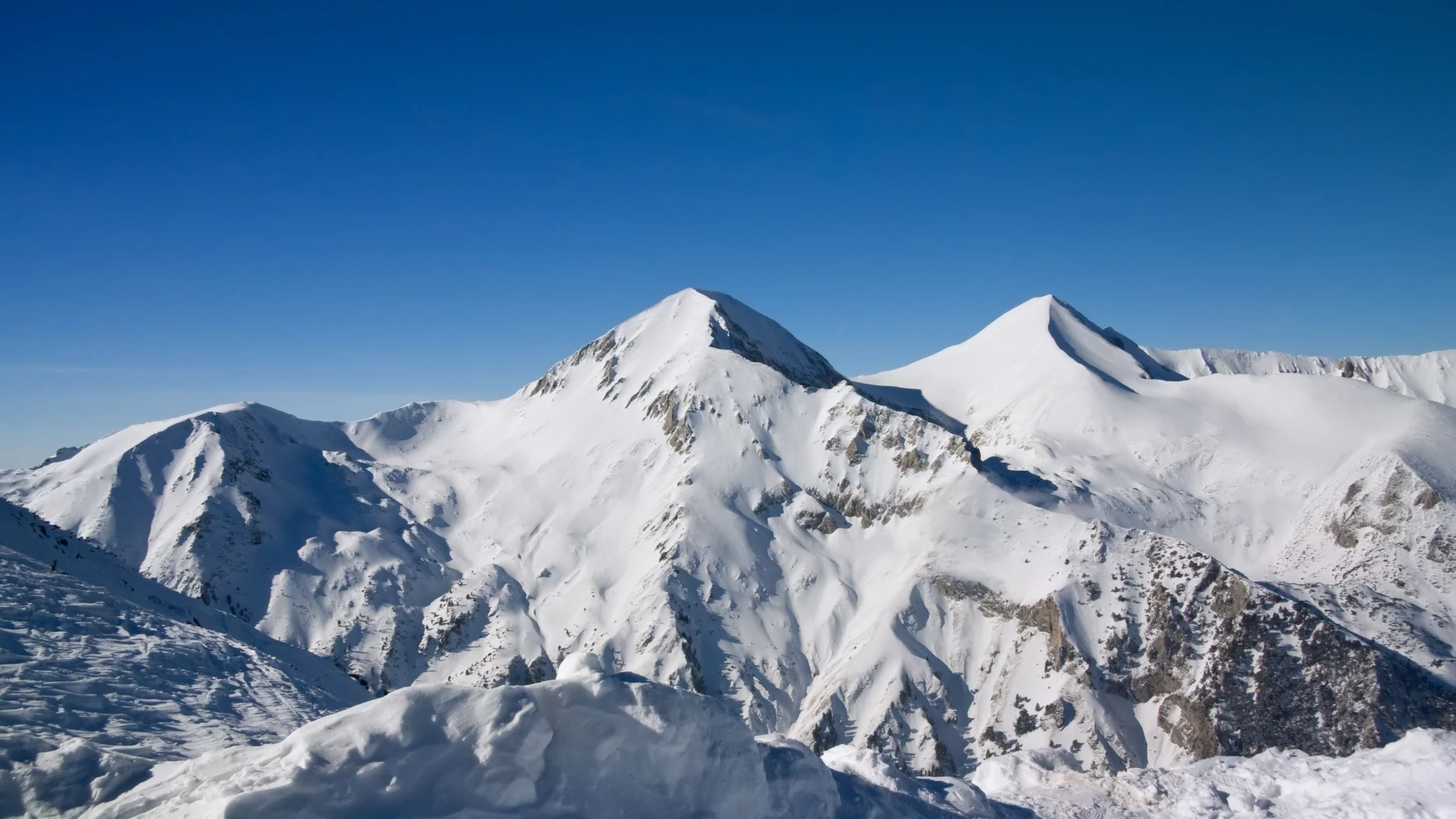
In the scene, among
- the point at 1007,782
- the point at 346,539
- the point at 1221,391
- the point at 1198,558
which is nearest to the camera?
the point at 1007,782

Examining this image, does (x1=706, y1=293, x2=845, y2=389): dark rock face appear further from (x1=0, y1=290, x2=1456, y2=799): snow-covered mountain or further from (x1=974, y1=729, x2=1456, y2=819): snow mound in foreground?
(x1=974, y1=729, x2=1456, y2=819): snow mound in foreground

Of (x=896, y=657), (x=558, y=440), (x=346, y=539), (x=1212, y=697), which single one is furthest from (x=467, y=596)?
(x=1212, y=697)

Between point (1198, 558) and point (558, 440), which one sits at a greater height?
point (558, 440)

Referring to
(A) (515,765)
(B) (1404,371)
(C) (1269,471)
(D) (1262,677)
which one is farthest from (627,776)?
(B) (1404,371)

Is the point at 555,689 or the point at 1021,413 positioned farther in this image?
the point at 1021,413

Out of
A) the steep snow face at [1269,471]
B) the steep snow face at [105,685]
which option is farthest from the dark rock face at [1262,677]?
the steep snow face at [105,685]

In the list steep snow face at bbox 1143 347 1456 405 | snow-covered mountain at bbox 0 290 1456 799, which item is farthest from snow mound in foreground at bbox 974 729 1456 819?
steep snow face at bbox 1143 347 1456 405

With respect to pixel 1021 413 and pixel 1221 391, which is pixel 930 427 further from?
pixel 1221 391
